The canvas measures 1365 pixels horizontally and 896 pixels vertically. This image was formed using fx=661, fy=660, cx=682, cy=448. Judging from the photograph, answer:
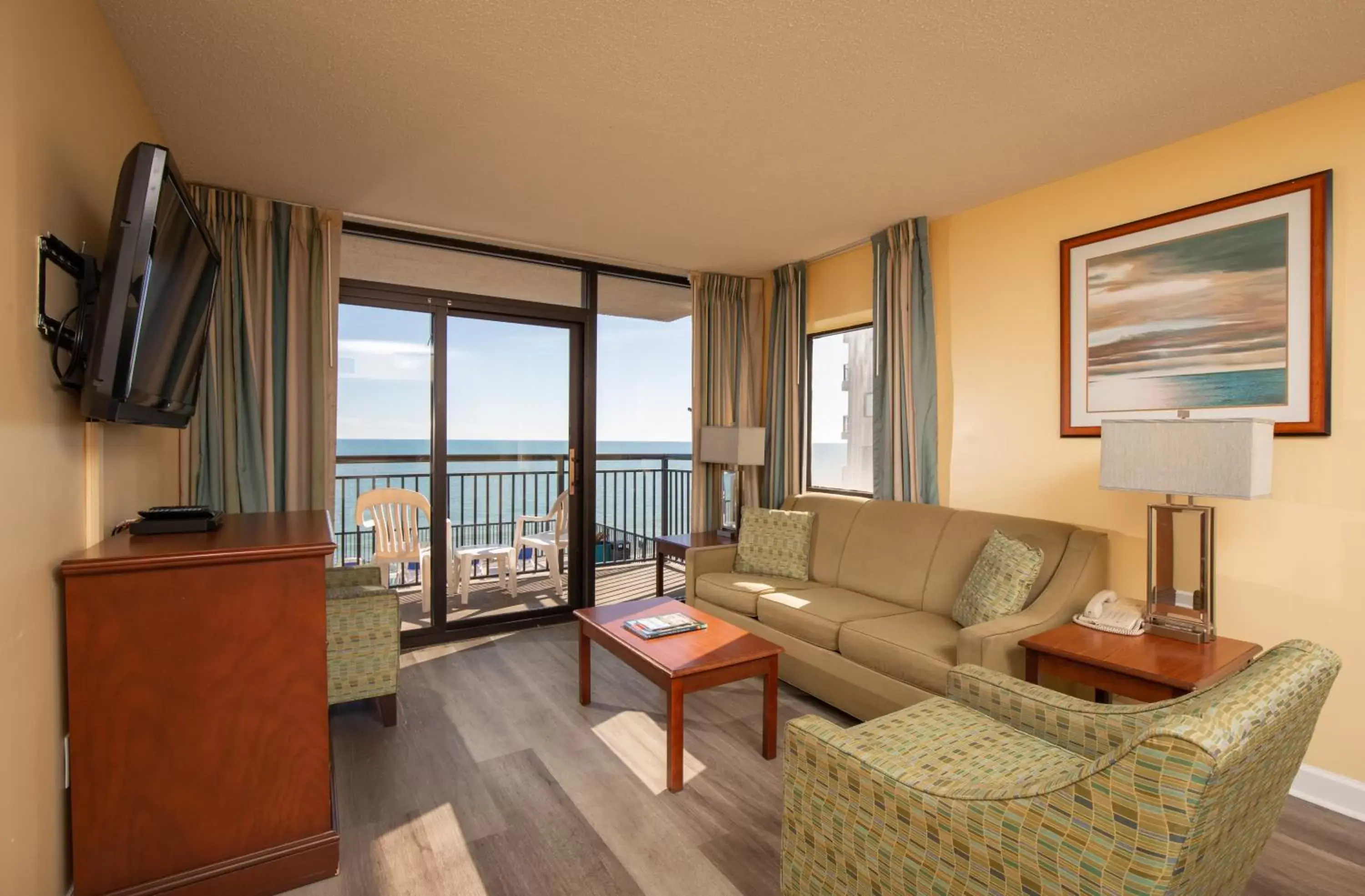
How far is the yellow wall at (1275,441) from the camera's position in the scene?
2.32 m

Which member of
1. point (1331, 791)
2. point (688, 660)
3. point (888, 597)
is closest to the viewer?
point (1331, 791)

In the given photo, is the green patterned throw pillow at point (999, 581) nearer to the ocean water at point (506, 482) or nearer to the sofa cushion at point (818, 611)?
the sofa cushion at point (818, 611)

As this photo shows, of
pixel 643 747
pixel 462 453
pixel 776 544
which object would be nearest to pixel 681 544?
pixel 776 544

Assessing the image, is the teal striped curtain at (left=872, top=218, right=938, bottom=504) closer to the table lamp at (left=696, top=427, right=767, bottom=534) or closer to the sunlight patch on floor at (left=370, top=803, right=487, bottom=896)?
the table lamp at (left=696, top=427, right=767, bottom=534)

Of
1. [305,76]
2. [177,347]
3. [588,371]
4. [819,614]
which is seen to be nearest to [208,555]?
[177,347]

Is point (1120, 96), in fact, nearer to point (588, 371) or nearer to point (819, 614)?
point (819, 614)

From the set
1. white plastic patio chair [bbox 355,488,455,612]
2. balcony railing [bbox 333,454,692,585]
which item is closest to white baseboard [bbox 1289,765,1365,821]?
balcony railing [bbox 333,454,692,585]

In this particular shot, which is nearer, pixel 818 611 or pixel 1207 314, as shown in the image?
pixel 1207 314

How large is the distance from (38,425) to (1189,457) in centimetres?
331

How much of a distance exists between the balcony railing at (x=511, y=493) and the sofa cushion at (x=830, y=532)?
1.24 m

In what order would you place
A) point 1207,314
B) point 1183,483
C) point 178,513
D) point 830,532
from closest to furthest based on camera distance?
point 178,513 < point 1183,483 < point 1207,314 < point 830,532

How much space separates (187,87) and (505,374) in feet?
7.26

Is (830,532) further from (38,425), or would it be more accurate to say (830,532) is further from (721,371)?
(38,425)

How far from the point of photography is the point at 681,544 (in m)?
4.30
